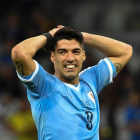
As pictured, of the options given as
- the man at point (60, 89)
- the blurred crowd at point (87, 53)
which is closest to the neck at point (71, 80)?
the man at point (60, 89)

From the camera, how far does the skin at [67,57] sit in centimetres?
478

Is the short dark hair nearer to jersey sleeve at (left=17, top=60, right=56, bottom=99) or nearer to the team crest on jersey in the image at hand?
jersey sleeve at (left=17, top=60, right=56, bottom=99)

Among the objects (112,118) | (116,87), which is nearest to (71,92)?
(112,118)

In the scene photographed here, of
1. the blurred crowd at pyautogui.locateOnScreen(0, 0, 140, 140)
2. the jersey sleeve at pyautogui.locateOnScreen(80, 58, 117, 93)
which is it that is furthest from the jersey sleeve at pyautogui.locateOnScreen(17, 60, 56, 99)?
the blurred crowd at pyautogui.locateOnScreen(0, 0, 140, 140)

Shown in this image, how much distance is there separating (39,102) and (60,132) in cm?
36

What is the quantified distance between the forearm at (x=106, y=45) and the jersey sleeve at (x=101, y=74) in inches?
4.5

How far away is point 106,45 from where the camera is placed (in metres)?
5.36

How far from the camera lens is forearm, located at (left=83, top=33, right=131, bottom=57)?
527 cm

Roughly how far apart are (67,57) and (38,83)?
414 mm

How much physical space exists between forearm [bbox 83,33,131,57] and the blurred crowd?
3.70 meters

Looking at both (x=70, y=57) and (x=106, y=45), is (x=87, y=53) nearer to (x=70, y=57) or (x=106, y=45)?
(x=106, y=45)

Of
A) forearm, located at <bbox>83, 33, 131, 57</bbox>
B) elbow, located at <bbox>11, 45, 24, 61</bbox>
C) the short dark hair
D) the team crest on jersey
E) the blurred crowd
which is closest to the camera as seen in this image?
elbow, located at <bbox>11, 45, 24, 61</bbox>

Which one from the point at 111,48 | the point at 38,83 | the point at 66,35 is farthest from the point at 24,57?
the point at 111,48

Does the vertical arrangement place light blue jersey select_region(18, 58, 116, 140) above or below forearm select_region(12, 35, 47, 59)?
below
